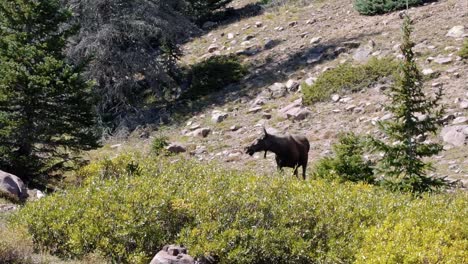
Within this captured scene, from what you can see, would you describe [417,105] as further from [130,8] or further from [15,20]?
[130,8]

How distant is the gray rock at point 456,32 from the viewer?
2203 centimetres

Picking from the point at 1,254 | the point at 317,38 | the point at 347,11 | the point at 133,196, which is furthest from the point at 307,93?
the point at 1,254

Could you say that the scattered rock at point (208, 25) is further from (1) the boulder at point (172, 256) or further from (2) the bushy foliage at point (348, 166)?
(1) the boulder at point (172, 256)

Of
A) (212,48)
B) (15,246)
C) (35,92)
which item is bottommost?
(212,48)

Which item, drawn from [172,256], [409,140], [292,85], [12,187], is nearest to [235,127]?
[292,85]

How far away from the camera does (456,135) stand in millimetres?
16484

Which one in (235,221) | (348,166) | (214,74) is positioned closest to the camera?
(235,221)

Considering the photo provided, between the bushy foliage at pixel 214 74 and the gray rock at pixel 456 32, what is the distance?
8235mm

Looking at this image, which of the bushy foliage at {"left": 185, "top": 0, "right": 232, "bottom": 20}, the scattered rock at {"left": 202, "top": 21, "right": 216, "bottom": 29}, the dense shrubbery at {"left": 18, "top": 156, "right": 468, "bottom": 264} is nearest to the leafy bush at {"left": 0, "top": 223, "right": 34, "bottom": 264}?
the dense shrubbery at {"left": 18, "top": 156, "right": 468, "bottom": 264}

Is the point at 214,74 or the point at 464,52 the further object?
the point at 214,74

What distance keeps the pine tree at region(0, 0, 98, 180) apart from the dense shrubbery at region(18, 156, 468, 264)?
16.9ft

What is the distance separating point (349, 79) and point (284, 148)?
692cm

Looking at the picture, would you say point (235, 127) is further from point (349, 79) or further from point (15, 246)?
point (15, 246)

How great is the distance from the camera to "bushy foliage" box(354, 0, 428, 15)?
2595cm
